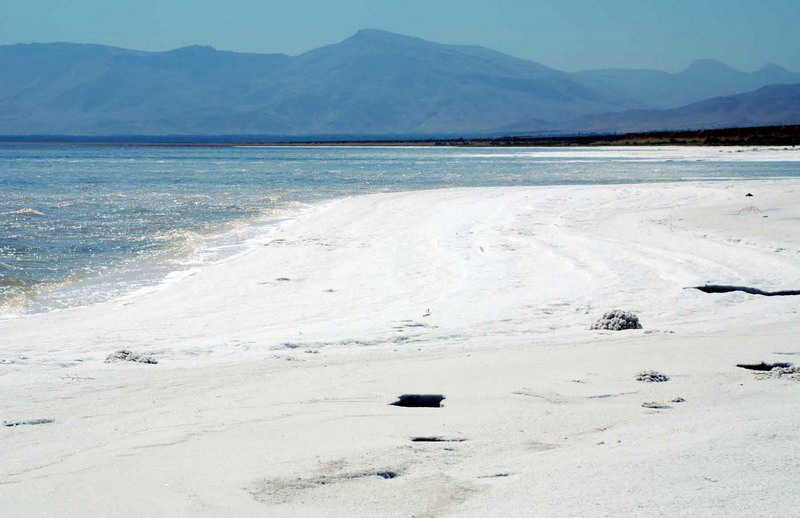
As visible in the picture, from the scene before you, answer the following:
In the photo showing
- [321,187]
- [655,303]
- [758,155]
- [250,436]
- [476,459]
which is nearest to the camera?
[476,459]

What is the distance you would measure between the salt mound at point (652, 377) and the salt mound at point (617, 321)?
1481 millimetres

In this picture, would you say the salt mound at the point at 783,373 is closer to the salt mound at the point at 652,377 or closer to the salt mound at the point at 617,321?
the salt mound at the point at 652,377

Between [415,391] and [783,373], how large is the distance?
247 centimetres

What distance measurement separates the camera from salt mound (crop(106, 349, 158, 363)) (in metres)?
6.08

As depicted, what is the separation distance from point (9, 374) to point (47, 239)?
1004 centimetres

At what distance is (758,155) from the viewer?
45.0 m

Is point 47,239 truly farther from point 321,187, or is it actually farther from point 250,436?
point 321,187

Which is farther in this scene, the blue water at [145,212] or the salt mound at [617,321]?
the blue water at [145,212]

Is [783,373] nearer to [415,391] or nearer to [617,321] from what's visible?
[617,321]

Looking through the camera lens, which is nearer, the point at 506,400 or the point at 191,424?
the point at 191,424

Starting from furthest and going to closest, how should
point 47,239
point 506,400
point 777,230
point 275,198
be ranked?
point 275,198 → point 47,239 → point 777,230 → point 506,400

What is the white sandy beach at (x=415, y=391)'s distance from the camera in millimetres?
3650

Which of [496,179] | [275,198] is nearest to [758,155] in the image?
[496,179]

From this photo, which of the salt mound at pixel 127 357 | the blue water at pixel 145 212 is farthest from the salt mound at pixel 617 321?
the blue water at pixel 145 212
